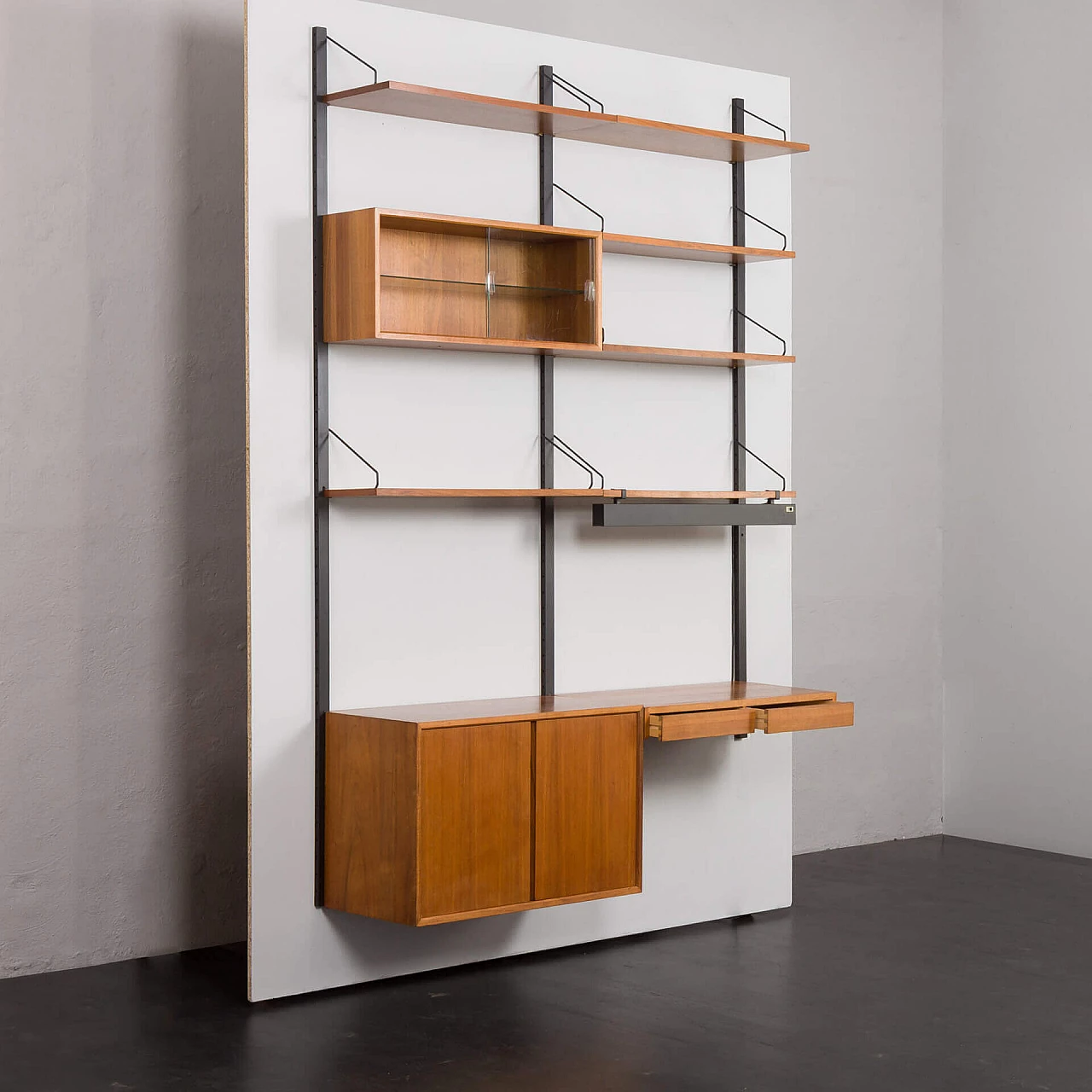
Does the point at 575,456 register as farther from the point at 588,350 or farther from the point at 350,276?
the point at 350,276

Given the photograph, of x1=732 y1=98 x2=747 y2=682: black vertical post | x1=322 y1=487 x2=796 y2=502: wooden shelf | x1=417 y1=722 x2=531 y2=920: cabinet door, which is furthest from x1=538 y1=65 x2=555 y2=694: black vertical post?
x1=732 y1=98 x2=747 y2=682: black vertical post

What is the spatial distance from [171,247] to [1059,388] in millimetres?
3975

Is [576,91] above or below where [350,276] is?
above

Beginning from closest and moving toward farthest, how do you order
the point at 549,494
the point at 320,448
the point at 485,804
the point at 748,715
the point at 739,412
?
the point at 485,804, the point at 320,448, the point at 549,494, the point at 748,715, the point at 739,412

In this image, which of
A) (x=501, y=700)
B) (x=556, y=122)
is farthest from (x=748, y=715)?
(x=556, y=122)

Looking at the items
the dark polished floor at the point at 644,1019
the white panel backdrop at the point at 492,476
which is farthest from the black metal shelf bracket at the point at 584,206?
the dark polished floor at the point at 644,1019

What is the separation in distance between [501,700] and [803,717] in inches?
41.2

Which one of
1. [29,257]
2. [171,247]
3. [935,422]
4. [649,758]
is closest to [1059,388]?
[935,422]

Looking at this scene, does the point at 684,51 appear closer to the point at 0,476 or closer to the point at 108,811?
the point at 0,476

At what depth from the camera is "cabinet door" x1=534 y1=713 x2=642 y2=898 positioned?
4773 mm

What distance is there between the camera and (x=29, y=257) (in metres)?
4.93

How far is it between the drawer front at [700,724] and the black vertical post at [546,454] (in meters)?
0.46

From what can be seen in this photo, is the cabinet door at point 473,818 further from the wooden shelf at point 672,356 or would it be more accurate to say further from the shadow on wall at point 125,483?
the wooden shelf at point 672,356

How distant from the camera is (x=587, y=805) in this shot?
16.0 ft
